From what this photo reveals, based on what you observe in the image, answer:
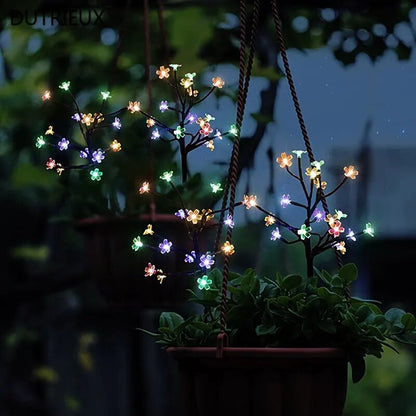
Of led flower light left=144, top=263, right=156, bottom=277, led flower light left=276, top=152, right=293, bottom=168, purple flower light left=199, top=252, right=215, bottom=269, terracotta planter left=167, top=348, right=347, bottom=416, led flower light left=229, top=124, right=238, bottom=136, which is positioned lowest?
terracotta planter left=167, top=348, right=347, bottom=416

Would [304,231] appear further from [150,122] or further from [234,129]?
[150,122]

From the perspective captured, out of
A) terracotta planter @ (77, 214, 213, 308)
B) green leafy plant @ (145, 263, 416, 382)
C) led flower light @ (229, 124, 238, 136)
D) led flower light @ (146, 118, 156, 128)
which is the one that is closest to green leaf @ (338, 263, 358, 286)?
green leafy plant @ (145, 263, 416, 382)

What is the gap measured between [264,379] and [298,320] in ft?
0.32

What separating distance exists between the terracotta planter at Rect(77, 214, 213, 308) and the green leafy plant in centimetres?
86

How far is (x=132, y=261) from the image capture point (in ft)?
7.11

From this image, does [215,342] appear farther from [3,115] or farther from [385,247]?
[385,247]

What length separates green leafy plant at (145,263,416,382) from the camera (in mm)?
1165

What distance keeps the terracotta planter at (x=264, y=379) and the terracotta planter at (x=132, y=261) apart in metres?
0.93

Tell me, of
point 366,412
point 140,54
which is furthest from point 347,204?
→ point 366,412

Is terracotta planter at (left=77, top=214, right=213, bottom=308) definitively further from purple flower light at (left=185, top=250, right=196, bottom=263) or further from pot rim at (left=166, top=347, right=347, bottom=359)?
pot rim at (left=166, top=347, right=347, bottom=359)

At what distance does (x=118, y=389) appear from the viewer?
4.50 metres

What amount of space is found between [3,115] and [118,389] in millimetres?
1893

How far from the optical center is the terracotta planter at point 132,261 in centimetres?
213

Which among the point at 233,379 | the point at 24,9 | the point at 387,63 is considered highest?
the point at 24,9
